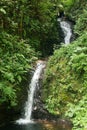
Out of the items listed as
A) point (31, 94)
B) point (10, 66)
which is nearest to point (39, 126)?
point (31, 94)

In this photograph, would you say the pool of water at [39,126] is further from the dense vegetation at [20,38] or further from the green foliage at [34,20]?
the green foliage at [34,20]

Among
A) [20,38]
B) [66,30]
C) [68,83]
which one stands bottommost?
[68,83]

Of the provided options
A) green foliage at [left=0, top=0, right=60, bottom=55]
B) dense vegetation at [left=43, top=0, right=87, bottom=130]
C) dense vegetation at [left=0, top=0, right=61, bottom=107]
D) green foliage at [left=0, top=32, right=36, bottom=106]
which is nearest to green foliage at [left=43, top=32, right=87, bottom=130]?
dense vegetation at [left=43, top=0, right=87, bottom=130]

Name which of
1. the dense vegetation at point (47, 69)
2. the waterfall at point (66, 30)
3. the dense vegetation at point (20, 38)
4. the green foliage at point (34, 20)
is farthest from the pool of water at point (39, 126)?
the waterfall at point (66, 30)

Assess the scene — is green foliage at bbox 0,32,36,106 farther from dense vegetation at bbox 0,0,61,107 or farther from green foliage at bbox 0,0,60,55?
green foliage at bbox 0,0,60,55

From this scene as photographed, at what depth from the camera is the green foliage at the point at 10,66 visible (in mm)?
10219

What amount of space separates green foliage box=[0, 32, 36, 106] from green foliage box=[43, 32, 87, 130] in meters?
1.59

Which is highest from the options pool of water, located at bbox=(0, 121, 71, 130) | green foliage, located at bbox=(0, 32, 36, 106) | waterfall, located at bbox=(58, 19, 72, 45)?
waterfall, located at bbox=(58, 19, 72, 45)

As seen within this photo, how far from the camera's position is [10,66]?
11109 millimetres

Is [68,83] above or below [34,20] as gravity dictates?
below

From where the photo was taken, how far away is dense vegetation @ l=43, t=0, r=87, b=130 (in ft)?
38.3

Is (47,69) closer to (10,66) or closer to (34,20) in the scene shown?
(10,66)

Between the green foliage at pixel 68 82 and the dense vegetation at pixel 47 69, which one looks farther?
the green foliage at pixel 68 82

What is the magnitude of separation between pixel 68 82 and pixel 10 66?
10.6ft
